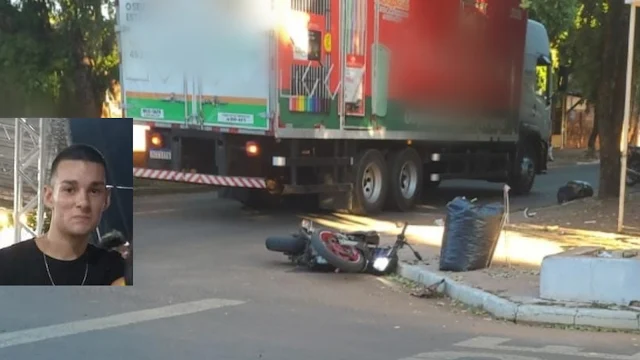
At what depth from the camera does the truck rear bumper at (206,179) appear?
14211 mm

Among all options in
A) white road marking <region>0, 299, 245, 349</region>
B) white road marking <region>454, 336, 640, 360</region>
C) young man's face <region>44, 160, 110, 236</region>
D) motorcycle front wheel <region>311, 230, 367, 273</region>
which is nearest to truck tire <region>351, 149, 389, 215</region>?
motorcycle front wheel <region>311, 230, 367, 273</region>

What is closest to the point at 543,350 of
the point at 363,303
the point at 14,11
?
the point at 363,303

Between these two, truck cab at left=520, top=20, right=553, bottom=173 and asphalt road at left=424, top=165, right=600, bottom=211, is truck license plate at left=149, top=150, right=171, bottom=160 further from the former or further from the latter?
truck cab at left=520, top=20, right=553, bottom=173

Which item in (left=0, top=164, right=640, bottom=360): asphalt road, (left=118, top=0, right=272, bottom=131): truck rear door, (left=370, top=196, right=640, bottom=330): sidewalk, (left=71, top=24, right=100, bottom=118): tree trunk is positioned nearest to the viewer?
(left=0, top=164, right=640, bottom=360): asphalt road

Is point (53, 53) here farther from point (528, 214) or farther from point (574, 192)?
point (574, 192)

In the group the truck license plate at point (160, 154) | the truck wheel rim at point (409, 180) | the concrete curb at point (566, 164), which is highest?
the truck license plate at point (160, 154)

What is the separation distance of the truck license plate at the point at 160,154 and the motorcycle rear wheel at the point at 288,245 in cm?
423

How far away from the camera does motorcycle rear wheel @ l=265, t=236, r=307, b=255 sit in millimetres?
10672

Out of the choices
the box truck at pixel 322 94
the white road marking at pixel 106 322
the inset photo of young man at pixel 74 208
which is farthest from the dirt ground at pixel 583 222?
the inset photo of young man at pixel 74 208

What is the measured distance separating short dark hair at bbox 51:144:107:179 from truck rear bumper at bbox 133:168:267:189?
10.9 m

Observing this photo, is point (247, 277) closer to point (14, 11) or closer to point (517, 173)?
point (14, 11)

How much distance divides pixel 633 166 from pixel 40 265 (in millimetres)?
22969

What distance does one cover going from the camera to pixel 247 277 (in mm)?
10102

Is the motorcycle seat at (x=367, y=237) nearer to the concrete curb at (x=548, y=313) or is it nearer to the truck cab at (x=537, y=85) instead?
the concrete curb at (x=548, y=313)
